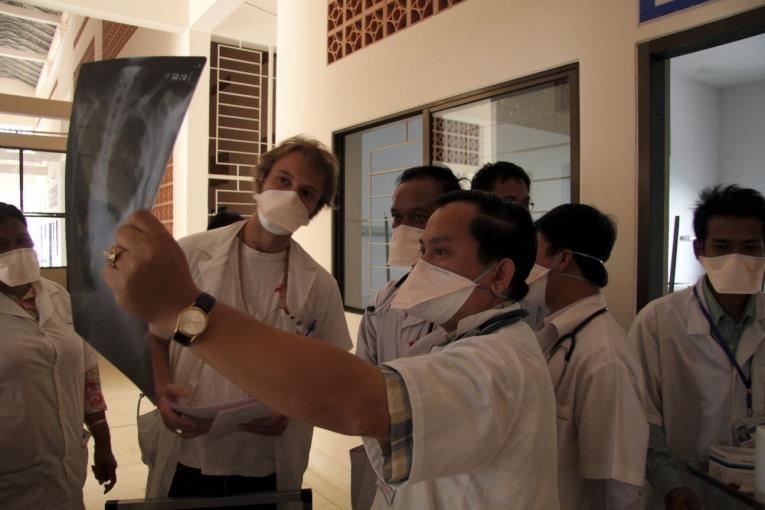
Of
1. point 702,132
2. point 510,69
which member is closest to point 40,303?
point 510,69

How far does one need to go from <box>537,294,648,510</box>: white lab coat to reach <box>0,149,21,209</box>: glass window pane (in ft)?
24.6

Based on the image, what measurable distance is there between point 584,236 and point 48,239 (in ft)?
24.1

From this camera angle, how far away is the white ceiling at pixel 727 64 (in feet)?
11.6

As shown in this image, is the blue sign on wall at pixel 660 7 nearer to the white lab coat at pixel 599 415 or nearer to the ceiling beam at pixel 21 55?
the white lab coat at pixel 599 415

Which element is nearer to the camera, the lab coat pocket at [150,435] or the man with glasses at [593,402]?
the man with glasses at [593,402]

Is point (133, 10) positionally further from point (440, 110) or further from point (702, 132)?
point (702, 132)

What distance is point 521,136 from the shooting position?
2715 millimetres

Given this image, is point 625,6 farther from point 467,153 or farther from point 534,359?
point 534,359

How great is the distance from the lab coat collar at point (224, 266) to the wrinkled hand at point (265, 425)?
31 centimetres

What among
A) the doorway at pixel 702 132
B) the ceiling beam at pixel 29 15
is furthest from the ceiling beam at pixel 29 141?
the doorway at pixel 702 132

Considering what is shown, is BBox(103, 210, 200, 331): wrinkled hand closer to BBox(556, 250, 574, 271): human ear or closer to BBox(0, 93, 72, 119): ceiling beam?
BBox(556, 250, 574, 271): human ear

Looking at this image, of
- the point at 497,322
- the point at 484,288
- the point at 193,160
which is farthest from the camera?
the point at 193,160

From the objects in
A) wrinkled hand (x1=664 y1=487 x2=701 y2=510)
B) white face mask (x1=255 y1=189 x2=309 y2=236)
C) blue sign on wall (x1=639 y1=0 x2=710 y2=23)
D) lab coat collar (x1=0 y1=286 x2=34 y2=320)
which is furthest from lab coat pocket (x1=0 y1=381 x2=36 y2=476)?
blue sign on wall (x1=639 y1=0 x2=710 y2=23)

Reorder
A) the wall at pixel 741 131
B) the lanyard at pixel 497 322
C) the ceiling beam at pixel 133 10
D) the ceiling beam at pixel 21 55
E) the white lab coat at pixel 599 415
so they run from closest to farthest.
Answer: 1. the lanyard at pixel 497 322
2. the white lab coat at pixel 599 415
3. the wall at pixel 741 131
4. the ceiling beam at pixel 133 10
5. the ceiling beam at pixel 21 55
